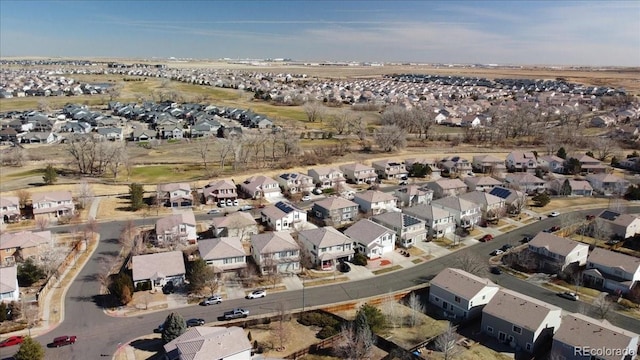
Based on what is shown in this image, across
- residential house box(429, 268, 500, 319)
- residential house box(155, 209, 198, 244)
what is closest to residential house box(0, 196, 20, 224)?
residential house box(155, 209, 198, 244)

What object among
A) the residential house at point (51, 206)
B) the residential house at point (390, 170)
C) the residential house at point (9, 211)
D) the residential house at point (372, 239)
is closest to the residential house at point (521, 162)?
the residential house at point (390, 170)

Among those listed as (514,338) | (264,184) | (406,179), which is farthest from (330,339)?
(406,179)

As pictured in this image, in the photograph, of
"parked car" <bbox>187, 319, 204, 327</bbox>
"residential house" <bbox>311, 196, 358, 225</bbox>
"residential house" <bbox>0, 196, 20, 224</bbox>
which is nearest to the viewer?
"parked car" <bbox>187, 319, 204, 327</bbox>

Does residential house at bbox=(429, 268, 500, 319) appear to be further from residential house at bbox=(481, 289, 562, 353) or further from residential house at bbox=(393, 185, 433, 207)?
residential house at bbox=(393, 185, 433, 207)

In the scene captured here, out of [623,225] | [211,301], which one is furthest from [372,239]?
[623,225]

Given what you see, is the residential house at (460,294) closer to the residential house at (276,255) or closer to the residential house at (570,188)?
the residential house at (276,255)

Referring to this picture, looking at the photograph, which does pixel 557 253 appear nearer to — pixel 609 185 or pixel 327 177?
pixel 609 185

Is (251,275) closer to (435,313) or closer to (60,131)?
(435,313)
